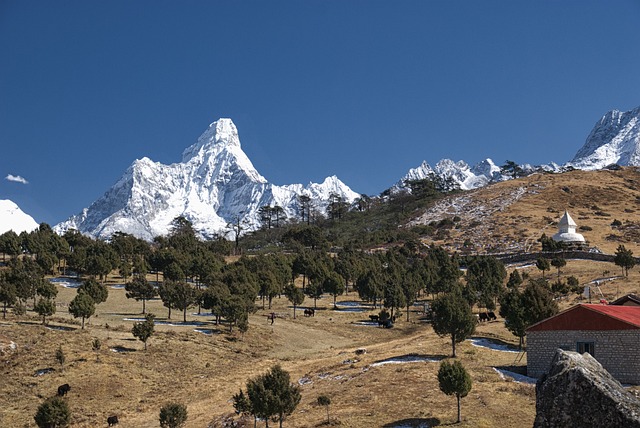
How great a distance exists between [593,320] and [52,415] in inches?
1431

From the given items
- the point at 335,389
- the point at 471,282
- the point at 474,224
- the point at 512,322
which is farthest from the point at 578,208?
the point at 335,389

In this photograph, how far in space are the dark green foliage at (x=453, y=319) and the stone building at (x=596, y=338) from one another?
8.99 m

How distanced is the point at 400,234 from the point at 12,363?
125 meters

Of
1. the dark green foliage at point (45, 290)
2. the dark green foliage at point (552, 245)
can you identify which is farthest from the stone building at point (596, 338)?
the dark green foliage at point (552, 245)

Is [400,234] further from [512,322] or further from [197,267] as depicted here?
[512,322]

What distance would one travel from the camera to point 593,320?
38.6 m

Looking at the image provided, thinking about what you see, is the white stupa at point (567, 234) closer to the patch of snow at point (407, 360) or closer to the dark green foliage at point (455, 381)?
the patch of snow at point (407, 360)

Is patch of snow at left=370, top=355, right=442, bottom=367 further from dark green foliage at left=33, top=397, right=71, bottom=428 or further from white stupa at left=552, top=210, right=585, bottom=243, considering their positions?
white stupa at left=552, top=210, right=585, bottom=243

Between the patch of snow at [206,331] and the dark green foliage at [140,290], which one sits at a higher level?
the dark green foliage at [140,290]

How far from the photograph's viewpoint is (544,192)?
191 meters

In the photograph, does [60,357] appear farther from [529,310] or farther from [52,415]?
[529,310]

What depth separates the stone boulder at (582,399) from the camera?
27.0ft

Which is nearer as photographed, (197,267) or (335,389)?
(335,389)

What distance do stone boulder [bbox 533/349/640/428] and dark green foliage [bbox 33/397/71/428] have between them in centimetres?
3347
